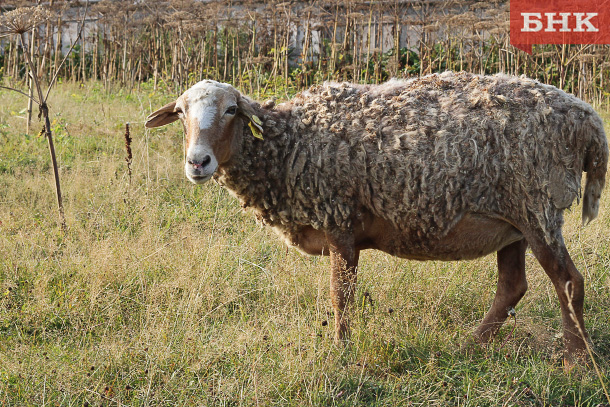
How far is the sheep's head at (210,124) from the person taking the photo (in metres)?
3.80

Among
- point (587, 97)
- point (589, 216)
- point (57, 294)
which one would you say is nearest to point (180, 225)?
point (57, 294)

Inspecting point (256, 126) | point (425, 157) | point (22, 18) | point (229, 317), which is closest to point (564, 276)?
point (425, 157)

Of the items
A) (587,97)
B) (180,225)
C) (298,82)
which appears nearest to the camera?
(180,225)

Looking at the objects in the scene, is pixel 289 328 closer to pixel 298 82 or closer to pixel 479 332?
pixel 479 332

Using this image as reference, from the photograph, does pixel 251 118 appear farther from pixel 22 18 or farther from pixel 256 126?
pixel 22 18

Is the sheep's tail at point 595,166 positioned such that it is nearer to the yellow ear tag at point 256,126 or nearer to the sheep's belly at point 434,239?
the sheep's belly at point 434,239

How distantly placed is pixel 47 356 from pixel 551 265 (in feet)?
10.8

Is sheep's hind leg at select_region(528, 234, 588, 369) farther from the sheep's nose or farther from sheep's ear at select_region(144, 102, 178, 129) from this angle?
sheep's ear at select_region(144, 102, 178, 129)

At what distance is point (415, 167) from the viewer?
13.2 ft

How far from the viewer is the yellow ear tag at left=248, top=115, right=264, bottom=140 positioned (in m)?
4.05

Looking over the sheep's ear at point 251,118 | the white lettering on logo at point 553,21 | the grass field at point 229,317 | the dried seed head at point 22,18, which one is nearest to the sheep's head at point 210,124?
the sheep's ear at point 251,118

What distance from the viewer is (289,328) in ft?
13.7

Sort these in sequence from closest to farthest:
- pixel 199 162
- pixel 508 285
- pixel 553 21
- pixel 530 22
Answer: pixel 199 162 → pixel 508 285 → pixel 530 22 → pixel 553 21

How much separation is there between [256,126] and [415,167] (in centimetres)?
108
